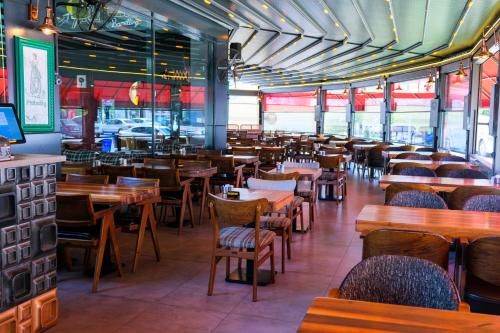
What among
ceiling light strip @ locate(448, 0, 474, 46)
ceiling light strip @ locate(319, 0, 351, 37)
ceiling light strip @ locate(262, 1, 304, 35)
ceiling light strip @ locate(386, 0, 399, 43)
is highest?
ceiling light strip @ locate(262, 1, 304, 35)

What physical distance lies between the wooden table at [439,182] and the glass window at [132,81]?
158 inches

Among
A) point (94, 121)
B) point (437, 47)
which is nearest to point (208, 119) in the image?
point (94, 121)

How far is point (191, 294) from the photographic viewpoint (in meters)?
4.12

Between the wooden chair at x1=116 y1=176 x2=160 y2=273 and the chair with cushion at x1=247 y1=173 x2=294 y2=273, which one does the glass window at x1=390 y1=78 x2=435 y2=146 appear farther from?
the wooden chair at x1=116 y1=176 x2=160 y2=273

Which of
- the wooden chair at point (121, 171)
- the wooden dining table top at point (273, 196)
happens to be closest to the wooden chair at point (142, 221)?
the wooden dining table top at point (273, 196)

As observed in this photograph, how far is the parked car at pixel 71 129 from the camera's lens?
21.6 feet

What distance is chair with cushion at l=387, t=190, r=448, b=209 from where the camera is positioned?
13.0 ft

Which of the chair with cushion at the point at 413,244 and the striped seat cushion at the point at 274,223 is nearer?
the chair with cushion at the point at 413,244

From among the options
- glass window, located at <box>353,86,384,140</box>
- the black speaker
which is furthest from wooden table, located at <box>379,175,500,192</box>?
glass window, located at <box>353,86,384,140</box>

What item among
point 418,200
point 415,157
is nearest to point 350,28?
point 415,157

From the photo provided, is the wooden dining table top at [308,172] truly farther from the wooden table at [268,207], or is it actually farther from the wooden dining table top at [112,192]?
the wooden dining table top at [112,192]

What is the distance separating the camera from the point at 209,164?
7133mm

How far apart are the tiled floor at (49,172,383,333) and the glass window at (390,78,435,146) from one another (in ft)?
34.2

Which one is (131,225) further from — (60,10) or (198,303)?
(60,10)
